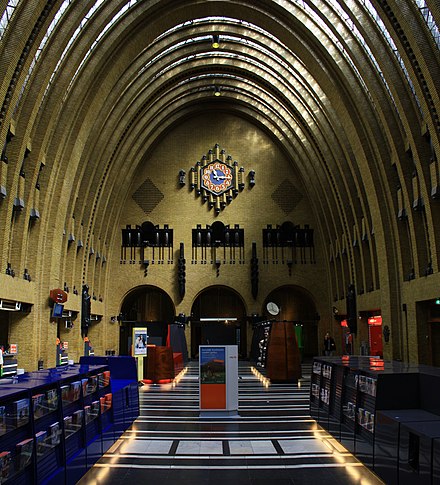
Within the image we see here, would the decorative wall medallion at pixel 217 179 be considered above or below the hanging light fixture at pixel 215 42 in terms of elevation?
below

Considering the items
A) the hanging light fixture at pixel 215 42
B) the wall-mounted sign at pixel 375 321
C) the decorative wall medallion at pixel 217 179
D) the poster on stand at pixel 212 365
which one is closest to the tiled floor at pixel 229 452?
the poster on stand at pixel 212 365

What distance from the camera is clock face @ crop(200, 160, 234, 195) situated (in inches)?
1414

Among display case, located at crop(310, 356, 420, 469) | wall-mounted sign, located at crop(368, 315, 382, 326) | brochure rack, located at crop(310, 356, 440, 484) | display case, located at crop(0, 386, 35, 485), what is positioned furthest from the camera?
wall-mounted sign, located at crop(368, 315, 382, 326)

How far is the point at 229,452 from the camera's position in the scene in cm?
806

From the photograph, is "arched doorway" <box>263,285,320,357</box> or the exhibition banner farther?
"arched doorway" <box>263,285,320,357</box>

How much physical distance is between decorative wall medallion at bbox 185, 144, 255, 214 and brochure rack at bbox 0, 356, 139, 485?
91.8 feet

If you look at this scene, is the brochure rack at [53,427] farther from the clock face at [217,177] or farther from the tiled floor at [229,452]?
the clock face at [217,177]

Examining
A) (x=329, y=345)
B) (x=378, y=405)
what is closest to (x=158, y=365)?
(x=378, y=405)

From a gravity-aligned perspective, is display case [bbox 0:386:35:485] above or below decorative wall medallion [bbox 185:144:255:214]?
below

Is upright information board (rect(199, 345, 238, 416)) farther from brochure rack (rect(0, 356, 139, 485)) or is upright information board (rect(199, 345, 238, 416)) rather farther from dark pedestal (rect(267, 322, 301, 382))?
dark pedestal (rect(267, 322, 301, 382))

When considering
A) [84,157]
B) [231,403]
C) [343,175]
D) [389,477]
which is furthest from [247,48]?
[389,477]

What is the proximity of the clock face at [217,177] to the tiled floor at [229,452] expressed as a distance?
79.2 feet

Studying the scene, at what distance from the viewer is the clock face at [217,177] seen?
35919 millimetres

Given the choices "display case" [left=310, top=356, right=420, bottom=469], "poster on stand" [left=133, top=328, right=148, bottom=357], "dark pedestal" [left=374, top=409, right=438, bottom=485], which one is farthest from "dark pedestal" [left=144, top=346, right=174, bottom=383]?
"dark pedestal" [left=374, top=409, right=438, bottom=485]
